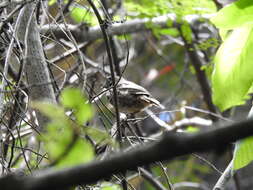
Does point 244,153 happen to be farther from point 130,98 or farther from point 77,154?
point 77,154

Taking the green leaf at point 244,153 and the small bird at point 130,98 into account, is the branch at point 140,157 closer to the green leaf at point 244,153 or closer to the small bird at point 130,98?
the green leaf at point 244,153

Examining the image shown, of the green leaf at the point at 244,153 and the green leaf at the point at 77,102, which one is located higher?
the green leaf at the point at 77,102

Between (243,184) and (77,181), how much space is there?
326cm

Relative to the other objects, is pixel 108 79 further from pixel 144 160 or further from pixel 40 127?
pixel 144 160

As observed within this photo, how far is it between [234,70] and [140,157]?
648 millimetres

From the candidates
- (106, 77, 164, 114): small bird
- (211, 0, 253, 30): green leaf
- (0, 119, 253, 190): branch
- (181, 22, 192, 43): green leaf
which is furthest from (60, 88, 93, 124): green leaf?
(181, 22, 192, 43): green leaf

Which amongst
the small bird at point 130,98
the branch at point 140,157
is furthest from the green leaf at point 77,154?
the small bird at point 130,98

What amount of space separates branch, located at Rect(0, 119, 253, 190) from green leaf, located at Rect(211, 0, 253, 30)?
1.93 feet

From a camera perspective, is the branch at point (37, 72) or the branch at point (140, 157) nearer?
the branch at point (140, 157)

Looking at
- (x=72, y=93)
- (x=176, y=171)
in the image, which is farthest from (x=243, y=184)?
(x=72, y=93)

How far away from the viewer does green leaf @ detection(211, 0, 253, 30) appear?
933 millimetres

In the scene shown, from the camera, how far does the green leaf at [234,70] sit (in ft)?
3.20

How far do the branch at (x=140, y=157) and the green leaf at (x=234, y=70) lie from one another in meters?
0.61

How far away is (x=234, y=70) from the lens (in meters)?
0.99
